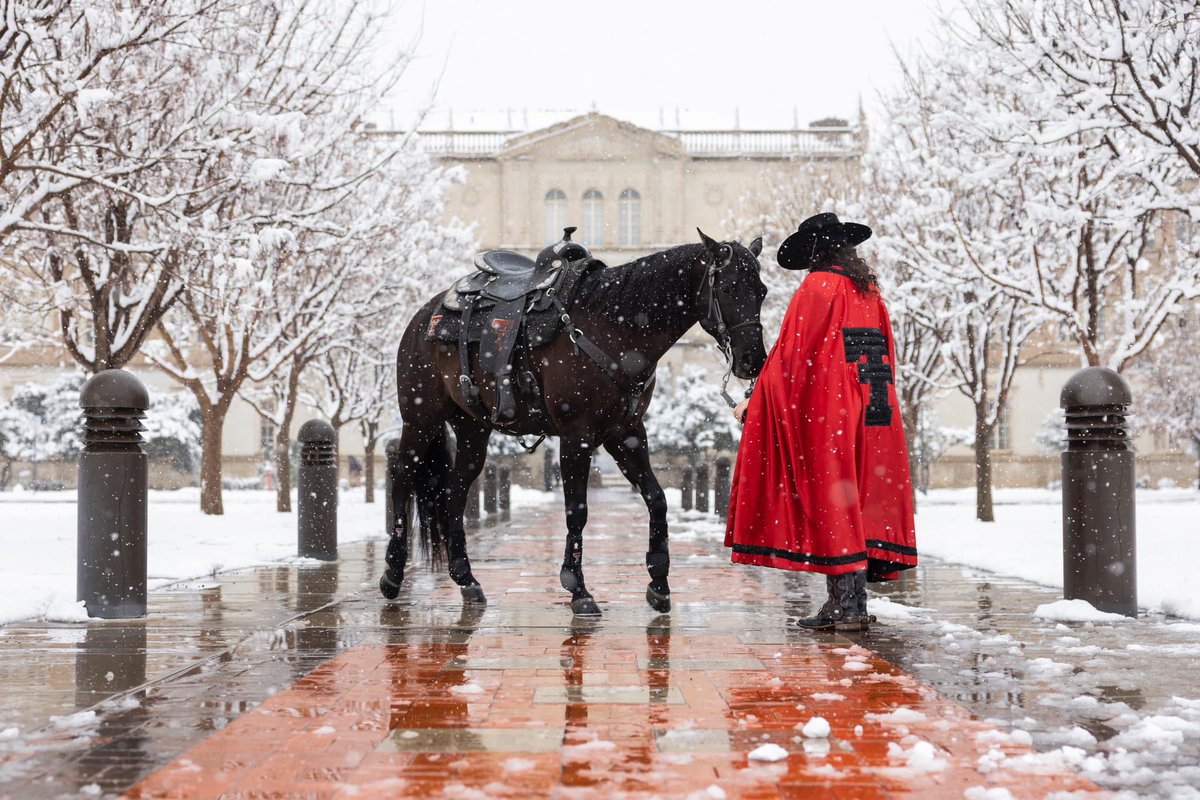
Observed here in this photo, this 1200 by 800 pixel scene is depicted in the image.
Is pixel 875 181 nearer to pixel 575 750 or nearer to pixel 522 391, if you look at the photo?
pixel 522 391

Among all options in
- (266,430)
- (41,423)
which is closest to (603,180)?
(266,430)

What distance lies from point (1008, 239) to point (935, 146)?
9.46 ft

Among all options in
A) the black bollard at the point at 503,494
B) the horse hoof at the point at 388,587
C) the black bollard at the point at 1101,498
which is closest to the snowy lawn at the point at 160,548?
the horse hoof at the point at 388,587

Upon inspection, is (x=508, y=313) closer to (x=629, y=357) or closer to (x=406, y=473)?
(x=629, y=357)

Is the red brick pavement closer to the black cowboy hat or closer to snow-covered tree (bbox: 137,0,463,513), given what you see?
the black cowboy hat

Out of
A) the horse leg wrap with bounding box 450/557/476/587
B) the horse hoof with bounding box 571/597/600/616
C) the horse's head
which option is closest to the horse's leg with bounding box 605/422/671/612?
the horse hoof with bounding box 571/597/600/616

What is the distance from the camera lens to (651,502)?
636 cm

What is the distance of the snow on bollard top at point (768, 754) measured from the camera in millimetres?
3184

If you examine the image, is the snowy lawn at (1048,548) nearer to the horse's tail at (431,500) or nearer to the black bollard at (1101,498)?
the black bollard at (1101,498)

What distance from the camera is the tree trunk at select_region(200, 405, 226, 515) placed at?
1909 cm

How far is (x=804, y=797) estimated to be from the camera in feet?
9.36

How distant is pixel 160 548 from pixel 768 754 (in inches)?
382

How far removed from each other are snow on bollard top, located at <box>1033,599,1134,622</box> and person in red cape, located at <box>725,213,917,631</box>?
0.95 meters

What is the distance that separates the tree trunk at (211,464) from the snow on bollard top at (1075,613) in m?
15.0
